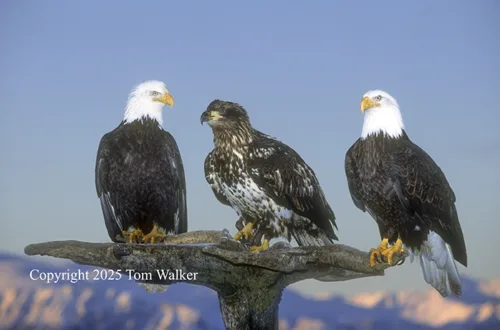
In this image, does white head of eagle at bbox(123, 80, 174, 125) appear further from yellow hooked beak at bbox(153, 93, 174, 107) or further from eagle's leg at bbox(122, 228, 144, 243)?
eagle's leg at bbox(122, 228, 144, 243)

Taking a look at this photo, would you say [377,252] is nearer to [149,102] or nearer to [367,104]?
[367,104]

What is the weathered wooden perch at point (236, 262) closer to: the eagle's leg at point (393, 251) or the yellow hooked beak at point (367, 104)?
the eagle's leg at point (393, 251)

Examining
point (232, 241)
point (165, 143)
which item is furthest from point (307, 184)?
point (165, 143)

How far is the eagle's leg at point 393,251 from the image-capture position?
4.96 metres

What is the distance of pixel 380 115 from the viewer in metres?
5.34

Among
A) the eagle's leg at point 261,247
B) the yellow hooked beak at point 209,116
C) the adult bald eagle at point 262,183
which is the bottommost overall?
the eagle's leg at point 261,247

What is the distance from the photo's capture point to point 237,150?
5598 mm

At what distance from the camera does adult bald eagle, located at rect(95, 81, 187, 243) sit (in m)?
5.71

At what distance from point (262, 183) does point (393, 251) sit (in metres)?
1.16

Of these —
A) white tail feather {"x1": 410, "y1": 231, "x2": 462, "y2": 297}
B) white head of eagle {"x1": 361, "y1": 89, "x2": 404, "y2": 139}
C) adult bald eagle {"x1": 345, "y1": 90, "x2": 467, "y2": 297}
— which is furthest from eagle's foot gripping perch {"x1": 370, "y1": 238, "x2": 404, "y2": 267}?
white head of eagle {"x1": 361, "y1": 89, "x2": 404, "y2": 139}

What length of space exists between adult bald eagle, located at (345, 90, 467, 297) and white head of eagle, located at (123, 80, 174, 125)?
5.43 feet

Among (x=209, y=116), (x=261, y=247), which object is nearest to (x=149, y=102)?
(x=209, y=116)

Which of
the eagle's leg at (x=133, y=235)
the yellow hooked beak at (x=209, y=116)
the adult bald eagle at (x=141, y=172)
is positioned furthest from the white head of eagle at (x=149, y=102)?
the eagle's leg at (x=133, y=235)

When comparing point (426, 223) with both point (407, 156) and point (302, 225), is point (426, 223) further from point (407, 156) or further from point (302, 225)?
point (302, 225)
